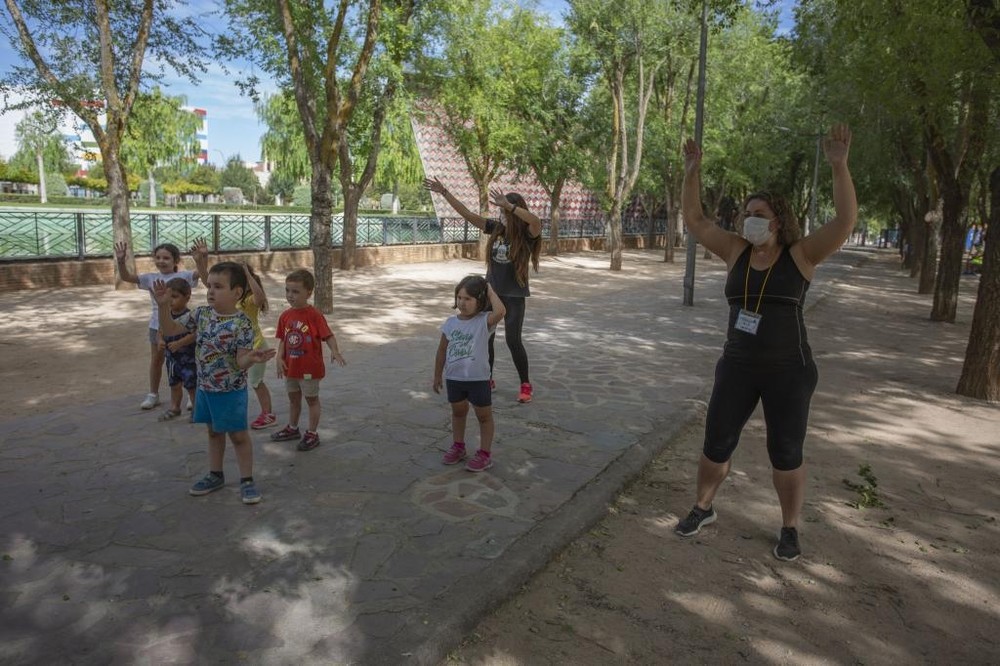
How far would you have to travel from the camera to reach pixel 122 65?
44.7 feet

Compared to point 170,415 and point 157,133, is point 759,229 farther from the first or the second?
point 157,133

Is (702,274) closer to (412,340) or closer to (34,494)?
(412,340)

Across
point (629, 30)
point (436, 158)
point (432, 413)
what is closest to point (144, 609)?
point (432, 413)

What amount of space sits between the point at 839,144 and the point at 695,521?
2.11m

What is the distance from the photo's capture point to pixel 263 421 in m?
5.49

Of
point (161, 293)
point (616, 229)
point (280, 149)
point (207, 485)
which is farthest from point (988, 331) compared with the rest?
point (280, 149)

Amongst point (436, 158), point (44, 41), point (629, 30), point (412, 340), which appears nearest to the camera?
point (412, 340)

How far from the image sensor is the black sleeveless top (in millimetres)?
3367

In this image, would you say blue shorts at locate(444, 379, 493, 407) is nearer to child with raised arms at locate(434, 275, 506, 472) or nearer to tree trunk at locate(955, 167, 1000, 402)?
child with raised arms at locate(434, 275, 506, 472)

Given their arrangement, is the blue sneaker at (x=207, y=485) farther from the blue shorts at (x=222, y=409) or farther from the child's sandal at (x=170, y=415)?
the child's sandal at (x=170, y=415)

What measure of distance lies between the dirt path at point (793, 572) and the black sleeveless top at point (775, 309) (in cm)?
111

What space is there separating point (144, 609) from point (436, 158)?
3302cm

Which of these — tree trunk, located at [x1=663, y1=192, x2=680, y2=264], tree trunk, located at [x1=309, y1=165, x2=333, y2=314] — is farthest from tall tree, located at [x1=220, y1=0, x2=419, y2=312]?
tree trunk, located at [x1=663, y1=192, x2=680, y2=264]

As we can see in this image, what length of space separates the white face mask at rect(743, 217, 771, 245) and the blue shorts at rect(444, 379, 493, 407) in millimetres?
1806
